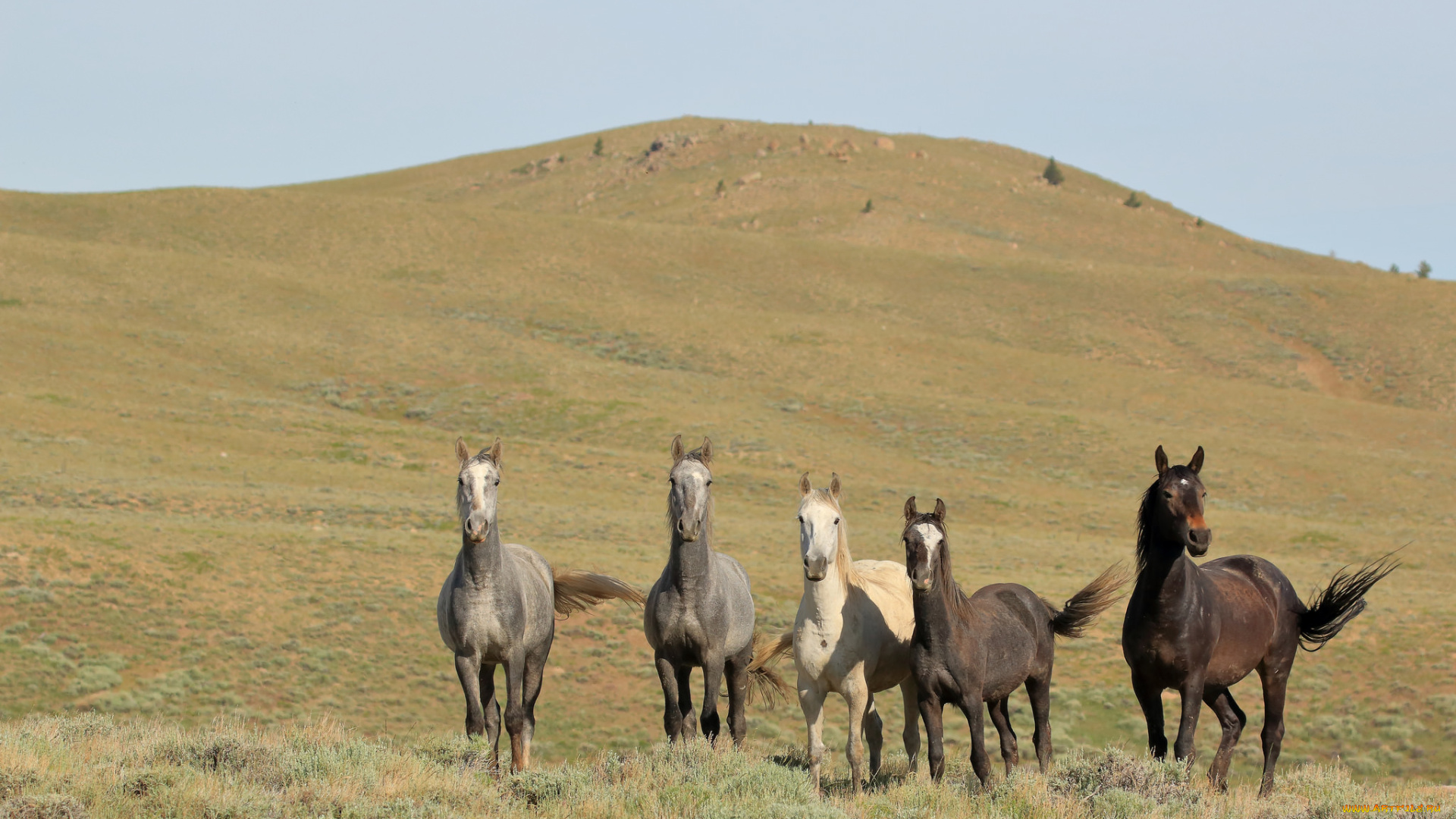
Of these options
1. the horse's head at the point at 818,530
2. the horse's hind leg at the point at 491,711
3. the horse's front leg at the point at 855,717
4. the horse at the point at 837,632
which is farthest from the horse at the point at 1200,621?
the horse's hind leg at the point at 491,711

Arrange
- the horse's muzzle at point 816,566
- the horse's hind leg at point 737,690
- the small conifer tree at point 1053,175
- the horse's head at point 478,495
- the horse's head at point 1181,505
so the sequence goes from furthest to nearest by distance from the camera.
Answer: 1. the small conifer tree at point 1053,175
2. the horse's hind leg at point 737,690
3. the horse's muzzle at point 816,566
4. the horse's head at point 478,495
5. the horse's head at point 1181,505

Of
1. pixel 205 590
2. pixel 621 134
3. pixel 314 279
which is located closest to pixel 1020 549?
pixel 205 590

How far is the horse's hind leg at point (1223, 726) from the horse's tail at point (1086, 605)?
1080 mm

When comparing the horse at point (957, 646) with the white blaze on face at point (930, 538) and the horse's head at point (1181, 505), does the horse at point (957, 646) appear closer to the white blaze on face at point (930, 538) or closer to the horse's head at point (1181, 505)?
the white blaze on face at point (930, 538)

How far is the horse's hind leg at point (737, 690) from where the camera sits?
32.3ft

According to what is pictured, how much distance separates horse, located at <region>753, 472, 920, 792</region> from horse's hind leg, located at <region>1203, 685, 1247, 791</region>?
245cm

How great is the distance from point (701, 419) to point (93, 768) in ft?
114

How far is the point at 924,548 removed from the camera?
314 inches

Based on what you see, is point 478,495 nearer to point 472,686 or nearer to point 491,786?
point 472,686

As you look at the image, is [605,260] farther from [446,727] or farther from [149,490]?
[446,727]

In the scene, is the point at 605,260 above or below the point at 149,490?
above

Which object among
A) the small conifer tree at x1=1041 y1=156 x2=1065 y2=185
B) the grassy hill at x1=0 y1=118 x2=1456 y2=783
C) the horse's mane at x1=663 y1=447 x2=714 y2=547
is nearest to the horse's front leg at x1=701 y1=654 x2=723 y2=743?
the horse's mane at x1=663 y1=447 x2=714 y2=547

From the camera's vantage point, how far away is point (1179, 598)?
849 cm

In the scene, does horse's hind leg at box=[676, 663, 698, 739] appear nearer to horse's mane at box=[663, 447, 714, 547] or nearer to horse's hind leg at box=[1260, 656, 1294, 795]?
horse's mane at box=[663, 447, 714, 547]
